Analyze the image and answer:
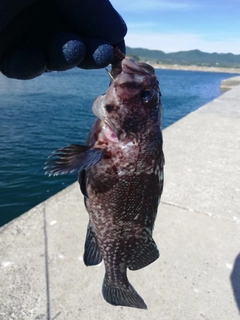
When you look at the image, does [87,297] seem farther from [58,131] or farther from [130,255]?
[58,131]

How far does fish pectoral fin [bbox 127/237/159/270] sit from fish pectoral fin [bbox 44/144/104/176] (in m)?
0.73

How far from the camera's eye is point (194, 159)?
23.4 ft

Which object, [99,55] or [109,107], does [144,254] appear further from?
[99,55]

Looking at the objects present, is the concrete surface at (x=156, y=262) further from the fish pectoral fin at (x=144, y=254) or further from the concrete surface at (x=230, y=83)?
the concrete surface at (x=230, y=83)

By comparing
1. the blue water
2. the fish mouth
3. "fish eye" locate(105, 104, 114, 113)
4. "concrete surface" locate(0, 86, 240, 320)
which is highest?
"fish eye" locate(105, 104, 114, 113)

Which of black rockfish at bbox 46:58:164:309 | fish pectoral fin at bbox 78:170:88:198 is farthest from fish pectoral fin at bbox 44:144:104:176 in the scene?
fish pectoral fin at bbox 78:170:88:198

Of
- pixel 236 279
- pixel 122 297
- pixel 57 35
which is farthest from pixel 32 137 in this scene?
pixel 57 35

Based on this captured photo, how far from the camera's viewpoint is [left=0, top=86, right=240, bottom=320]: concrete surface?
324cm

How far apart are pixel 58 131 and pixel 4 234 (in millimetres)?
11891

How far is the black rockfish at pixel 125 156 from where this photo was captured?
192 cm

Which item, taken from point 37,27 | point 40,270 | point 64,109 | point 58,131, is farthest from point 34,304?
point 64,109

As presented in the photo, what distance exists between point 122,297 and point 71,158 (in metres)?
1.08

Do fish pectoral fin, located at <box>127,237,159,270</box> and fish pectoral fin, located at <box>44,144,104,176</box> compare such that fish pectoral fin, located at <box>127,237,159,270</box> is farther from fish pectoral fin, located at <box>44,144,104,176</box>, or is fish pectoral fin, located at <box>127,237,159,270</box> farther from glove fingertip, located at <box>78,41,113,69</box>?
glove fingertip, located at <box>78,41,113,69</box>

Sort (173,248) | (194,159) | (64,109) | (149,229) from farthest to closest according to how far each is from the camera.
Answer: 1. (64,109)
2. (194,159)
3. (173,248)
4. (149,229)
